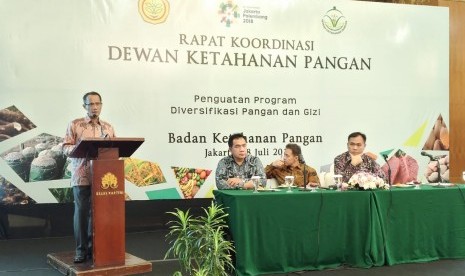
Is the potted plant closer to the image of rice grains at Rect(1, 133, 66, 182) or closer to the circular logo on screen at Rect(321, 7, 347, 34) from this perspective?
the image of rice grains at Rect(1, 133, 66, 182)

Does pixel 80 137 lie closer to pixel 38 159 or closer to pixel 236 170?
pixel 38 159

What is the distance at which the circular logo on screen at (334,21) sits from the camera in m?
5.91

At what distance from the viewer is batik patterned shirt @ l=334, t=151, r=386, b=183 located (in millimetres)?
4754

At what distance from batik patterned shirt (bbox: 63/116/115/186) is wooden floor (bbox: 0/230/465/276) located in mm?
667

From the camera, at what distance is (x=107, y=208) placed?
12.2 ft

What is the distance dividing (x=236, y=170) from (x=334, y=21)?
2482 mm

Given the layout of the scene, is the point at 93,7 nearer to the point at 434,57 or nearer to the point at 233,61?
the point at 233,61

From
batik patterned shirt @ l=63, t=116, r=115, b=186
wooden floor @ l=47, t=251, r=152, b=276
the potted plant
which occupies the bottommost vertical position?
wooden floor @ l=47, t=251, r=152, b=276

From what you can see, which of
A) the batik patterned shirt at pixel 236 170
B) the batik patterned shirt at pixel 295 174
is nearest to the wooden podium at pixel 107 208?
the batik patterned shirt at pixel 236 170

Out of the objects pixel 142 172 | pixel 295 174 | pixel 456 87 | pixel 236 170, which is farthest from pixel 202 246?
pixel 456 87

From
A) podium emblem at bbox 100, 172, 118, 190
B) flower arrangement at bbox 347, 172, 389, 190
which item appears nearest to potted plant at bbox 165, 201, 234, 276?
podium emblem at bbox 100, 172, 118, 190

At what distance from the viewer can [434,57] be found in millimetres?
6266

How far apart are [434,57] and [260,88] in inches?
90.5

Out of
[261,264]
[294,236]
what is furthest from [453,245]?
[261,264]
